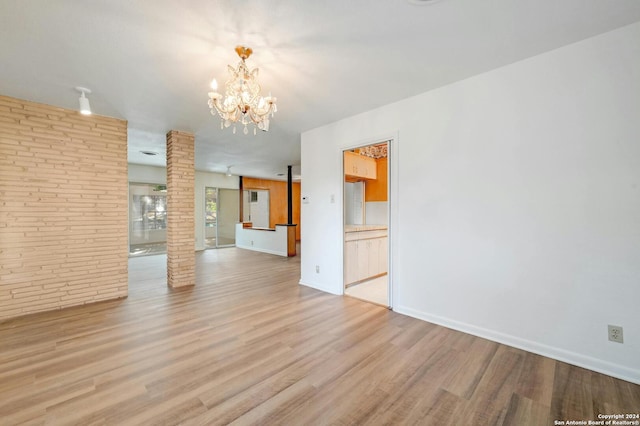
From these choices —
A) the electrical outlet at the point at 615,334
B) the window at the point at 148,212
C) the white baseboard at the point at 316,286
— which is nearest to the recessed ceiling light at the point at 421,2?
the electrical outlet at the point at 615,334

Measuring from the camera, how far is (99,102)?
330 cm

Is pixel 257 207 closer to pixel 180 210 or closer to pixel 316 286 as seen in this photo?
pixel 180 210

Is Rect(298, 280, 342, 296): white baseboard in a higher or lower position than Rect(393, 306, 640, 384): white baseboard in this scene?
lower

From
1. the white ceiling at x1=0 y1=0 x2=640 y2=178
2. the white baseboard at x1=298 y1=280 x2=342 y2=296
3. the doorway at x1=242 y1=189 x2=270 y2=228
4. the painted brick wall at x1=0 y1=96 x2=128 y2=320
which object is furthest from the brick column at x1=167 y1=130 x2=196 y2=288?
the doorway at x1=242 y1=189 x2=270 y2=228

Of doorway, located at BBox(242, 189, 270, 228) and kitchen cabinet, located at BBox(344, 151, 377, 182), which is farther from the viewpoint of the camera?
doorway, located at BBox(242, 189, 270, 228)

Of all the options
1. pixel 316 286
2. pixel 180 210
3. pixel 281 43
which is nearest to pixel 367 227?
pixel 316 286

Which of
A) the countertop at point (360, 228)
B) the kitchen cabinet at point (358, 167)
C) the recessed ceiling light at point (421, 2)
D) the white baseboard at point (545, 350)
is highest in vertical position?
the recessed ceiling light at point (421, 2)

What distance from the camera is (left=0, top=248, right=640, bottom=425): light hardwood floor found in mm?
1656

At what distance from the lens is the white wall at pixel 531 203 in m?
2.03

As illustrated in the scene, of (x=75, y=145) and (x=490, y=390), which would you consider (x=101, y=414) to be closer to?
(x=490, y=390)

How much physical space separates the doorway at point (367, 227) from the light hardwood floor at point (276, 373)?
1009mm

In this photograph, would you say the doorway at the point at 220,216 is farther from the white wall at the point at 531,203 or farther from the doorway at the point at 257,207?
the white wall at the point at 531,203

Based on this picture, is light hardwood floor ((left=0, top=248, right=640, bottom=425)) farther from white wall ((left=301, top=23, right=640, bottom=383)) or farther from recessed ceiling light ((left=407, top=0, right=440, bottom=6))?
recessed ceiling light ((left=407, top=0, right=440, bottom=6))

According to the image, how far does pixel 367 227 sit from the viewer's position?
4629 millimetres
